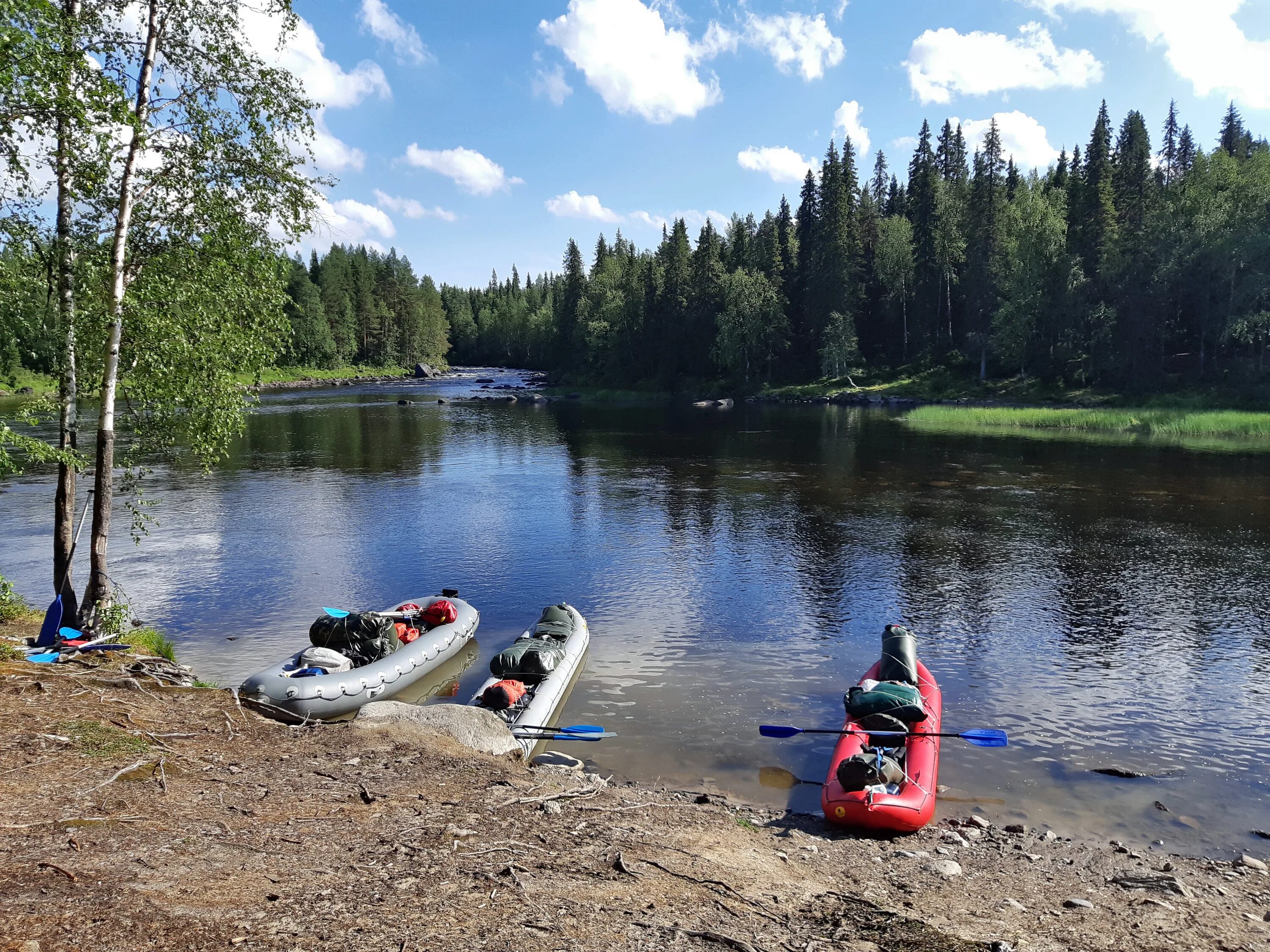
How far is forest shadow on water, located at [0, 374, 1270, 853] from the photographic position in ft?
39.4

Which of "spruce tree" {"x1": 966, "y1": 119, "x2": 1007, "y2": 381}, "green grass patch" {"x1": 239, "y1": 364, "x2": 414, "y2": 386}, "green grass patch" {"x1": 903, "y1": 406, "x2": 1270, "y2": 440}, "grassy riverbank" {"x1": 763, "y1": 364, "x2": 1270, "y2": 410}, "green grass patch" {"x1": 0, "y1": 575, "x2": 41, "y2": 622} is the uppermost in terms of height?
"spruce tree" {"x1": 966, "y1": 119, "x2": 1007, "y2": 381}

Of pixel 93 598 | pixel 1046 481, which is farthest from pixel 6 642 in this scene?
pixel 1046 481

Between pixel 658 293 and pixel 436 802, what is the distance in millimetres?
85389

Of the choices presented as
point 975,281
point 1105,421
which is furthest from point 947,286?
point 1105,421

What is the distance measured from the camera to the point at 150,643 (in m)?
13.9

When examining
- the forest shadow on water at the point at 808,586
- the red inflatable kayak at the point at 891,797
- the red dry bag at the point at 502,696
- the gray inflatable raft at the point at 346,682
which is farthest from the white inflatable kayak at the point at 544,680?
the red inflatable kayak at the point at 891,797

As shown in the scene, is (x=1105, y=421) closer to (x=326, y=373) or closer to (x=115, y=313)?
(x=115, y=313)

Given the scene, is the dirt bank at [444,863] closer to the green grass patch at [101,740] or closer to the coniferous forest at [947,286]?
the green grass patch at [101,740]

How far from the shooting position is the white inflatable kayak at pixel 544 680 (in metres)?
12.0

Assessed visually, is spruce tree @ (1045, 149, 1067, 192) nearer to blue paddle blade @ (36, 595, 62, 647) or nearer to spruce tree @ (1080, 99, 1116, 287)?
spruce tree @ (1080, 99, 1116, 287)

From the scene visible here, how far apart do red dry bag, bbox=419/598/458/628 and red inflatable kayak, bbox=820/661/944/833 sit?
8495 mm

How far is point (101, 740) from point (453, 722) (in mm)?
4031

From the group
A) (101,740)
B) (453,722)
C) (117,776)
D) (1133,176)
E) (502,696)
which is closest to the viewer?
(117,776)

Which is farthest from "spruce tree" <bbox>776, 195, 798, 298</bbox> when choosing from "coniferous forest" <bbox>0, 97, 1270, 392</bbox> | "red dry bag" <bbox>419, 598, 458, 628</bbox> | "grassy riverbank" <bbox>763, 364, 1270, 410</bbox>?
"red dry bag" <bbox>419, 598, 458, 628</bbox>
